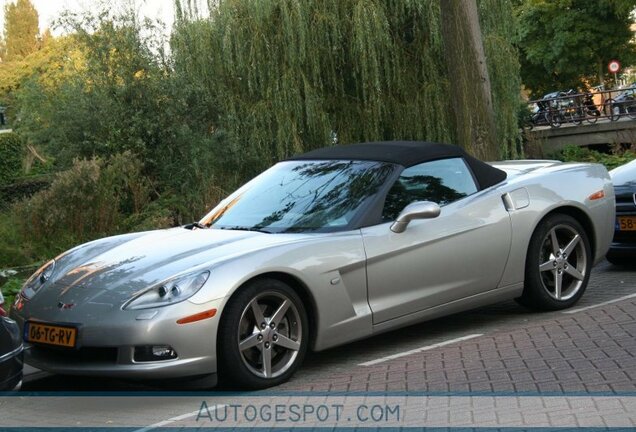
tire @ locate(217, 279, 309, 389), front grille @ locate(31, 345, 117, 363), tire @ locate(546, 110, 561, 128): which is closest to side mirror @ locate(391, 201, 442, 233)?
tire @ locate(217, 279, 309, 389)

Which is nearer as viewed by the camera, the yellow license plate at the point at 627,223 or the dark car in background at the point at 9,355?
the dark car in background at the point at 9,355

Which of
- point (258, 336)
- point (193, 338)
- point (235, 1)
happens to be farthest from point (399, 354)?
point (235, 1)

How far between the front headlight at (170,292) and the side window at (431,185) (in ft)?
5.35

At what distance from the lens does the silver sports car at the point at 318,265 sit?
5734mm

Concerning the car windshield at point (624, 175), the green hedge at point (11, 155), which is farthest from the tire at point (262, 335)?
the green hedge at point (11, 155)

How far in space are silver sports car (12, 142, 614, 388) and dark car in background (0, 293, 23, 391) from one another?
0.49 m

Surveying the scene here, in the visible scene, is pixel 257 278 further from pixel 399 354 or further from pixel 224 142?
pixel 224 142

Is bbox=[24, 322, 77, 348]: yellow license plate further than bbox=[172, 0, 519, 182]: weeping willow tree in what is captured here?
No

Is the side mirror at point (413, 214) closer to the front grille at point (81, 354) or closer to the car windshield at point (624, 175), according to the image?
the front grille at point (81, 354)

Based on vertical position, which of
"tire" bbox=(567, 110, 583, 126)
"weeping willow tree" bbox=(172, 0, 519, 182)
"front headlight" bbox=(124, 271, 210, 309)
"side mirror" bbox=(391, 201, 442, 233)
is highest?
"weeping willow tree" bbox=(172, 0, 519, 182)

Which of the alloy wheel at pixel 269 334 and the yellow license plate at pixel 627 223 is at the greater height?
the alloy wheel at pixel 269 334

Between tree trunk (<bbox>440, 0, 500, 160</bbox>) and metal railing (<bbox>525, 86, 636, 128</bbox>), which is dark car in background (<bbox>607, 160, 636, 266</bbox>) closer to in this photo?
tree trunk (<bbox>440, 0, 500, 160</bbox>)

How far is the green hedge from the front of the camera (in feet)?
131

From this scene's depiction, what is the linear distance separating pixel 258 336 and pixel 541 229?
2.86 meters
